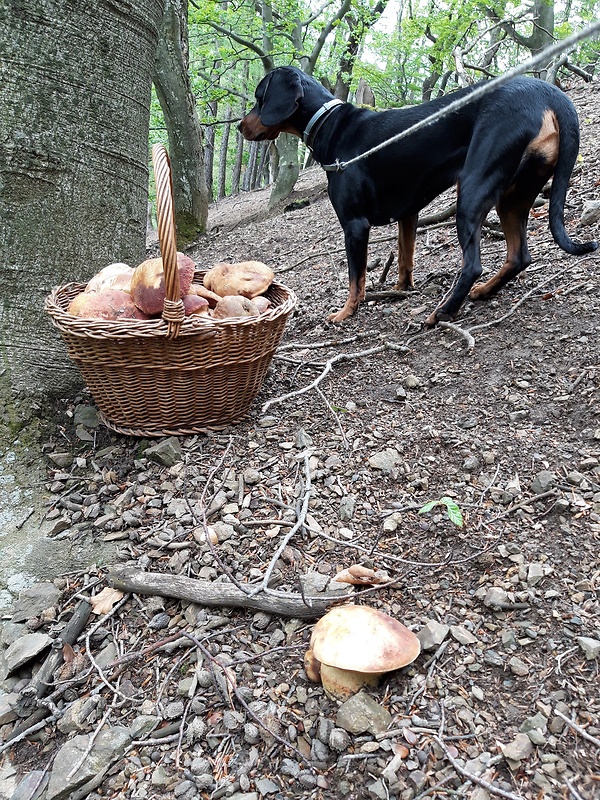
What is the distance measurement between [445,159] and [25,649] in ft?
11.2

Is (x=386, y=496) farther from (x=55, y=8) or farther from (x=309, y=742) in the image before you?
(x=55, y=8)

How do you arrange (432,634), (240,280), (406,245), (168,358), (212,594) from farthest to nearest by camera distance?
1. (406,245)
2. (240,280)
3. (168,358)
4. (212,594)
5. (432,634)

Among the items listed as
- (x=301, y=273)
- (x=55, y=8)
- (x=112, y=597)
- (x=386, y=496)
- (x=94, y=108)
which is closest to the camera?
(x=112, y=597)

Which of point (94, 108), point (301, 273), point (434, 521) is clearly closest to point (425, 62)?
point (301, 273)

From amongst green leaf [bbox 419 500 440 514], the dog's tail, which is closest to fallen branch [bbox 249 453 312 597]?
green leaf [bbox 419 500 440 514]

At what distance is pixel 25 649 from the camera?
69.3 inches

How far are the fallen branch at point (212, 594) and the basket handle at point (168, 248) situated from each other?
0.89 meters

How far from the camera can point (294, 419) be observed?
2658 millimetres

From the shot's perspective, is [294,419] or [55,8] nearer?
[55,8]

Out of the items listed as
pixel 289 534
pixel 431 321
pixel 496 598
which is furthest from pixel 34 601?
pixel 431 321

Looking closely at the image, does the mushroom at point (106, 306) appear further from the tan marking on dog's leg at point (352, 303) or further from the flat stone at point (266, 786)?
the tan marking on dog's leg at point (352, 303)

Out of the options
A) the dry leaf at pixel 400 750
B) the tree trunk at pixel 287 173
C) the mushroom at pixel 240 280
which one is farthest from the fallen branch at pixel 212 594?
the tree trunk at pixel 287 173

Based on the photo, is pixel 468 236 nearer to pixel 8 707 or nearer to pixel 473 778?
pixel 473 778

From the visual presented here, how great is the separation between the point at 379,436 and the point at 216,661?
120cm
